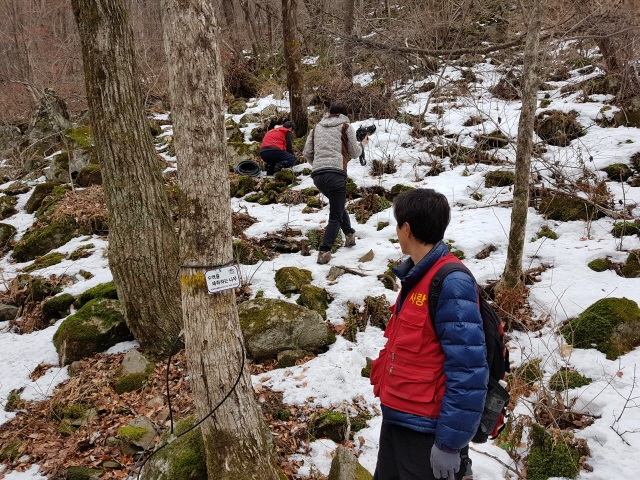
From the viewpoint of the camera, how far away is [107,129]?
14.4 feet

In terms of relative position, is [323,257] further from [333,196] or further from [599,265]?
[599,265]

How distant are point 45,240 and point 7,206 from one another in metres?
3.22

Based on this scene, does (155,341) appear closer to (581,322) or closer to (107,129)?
(107,129)

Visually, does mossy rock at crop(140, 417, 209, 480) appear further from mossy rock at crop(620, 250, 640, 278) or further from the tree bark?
mossy rock at crop(620, 250, 640, 278)

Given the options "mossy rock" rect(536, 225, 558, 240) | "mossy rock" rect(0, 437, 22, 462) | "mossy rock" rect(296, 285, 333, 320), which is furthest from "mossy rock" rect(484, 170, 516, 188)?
"mossy rock" rect(0, 437, 22, 462)

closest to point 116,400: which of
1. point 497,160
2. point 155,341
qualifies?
point 155,341

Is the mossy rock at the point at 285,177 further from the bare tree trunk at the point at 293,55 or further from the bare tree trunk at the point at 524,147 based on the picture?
the bare tree trunk at the point at 524,147

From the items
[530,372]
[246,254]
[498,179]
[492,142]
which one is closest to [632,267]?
[530,372]

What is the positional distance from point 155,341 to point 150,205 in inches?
61.9

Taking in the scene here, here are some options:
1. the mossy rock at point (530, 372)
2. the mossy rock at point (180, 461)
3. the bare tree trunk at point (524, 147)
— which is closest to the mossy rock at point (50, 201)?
the mossy rock at point (180, 461)

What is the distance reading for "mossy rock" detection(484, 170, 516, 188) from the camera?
7680 millimetres

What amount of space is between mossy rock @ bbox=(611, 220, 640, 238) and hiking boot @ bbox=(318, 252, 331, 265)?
3.96 metres

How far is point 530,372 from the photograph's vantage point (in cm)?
392

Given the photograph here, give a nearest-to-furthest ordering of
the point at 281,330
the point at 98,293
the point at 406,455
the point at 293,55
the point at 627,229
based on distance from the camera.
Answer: the point at 406,455, the point at 281,330, the point at 627,229, the point at 98,293, the point at 293,55
